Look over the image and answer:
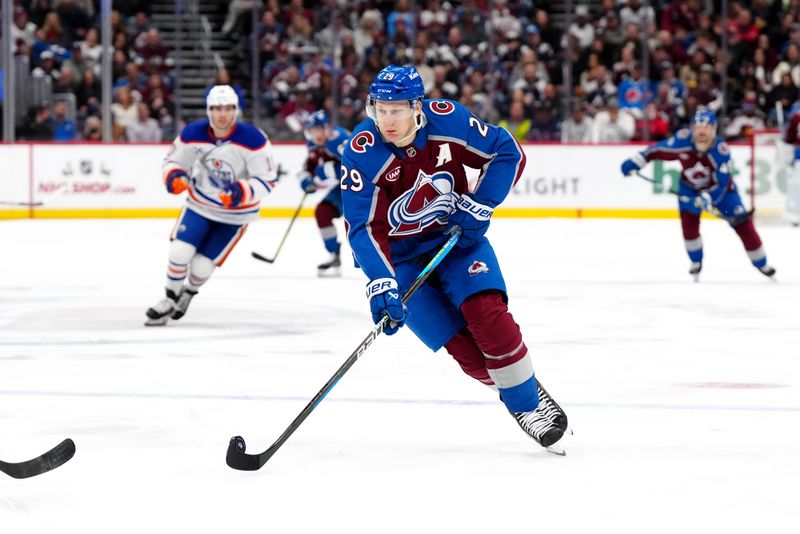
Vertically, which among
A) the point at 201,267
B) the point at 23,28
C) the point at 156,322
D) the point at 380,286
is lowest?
the point at 156,322

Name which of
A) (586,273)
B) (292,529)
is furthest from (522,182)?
(292,529)

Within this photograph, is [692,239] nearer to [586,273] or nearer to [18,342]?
[586,273]

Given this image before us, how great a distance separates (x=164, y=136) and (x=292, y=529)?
453 inches

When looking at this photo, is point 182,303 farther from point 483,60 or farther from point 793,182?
point 483,60

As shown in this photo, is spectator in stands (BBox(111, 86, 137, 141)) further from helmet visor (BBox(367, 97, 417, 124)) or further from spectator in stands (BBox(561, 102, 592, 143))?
helmet visor (BBox(367, 97, 417, 124))

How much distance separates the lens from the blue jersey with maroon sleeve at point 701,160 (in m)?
8.48

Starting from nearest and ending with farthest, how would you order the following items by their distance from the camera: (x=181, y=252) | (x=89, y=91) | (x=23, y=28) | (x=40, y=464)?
(x=40, y=464)
(x=181, y=252)
(x=89, y=91)
(x=23, y=28)

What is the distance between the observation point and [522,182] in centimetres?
1345

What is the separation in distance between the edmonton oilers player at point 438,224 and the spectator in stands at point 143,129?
1043 centimetres

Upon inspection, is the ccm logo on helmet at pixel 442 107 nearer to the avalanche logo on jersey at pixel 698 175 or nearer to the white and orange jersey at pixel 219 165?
the white and orange jersey at pixel 219 165

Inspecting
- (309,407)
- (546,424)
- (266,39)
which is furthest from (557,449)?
(266,39)

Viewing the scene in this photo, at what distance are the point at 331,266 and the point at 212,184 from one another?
2526mm

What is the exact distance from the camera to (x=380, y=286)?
3.26m

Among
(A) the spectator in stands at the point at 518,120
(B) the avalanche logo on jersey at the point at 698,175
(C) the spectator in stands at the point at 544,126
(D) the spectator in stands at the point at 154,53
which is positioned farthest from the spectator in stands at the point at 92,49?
(B) the avalanche logo on jersey at the point at 698,175
